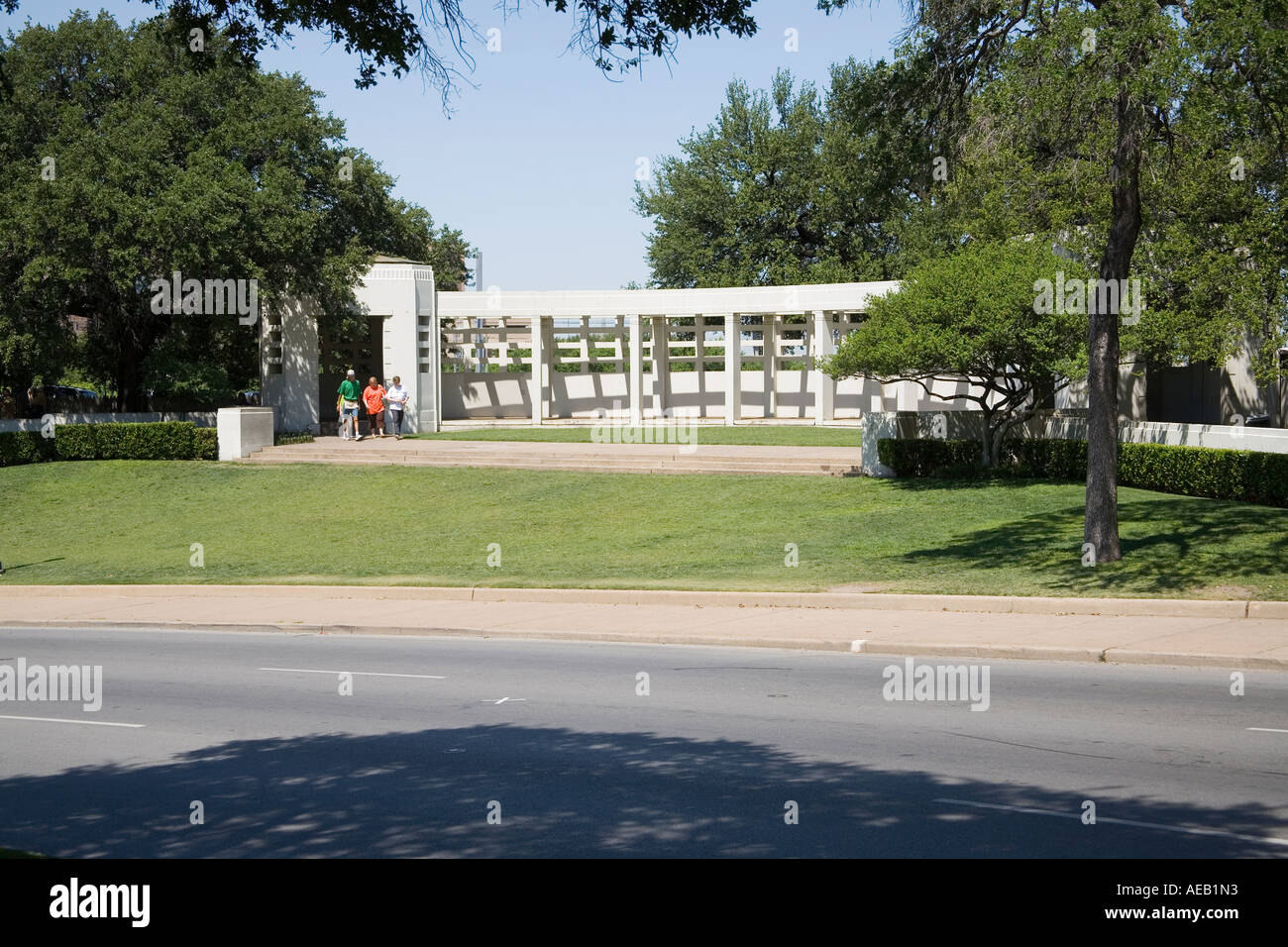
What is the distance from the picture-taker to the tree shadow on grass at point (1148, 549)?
16.0 metres

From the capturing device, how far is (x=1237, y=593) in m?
14.8

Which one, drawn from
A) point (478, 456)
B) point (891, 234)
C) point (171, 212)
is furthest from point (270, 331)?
point (891, 234)

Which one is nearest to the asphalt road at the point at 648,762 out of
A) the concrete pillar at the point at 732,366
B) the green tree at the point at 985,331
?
the green tree at the point at 985,331

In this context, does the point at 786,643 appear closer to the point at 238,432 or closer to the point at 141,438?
the point at 238,432

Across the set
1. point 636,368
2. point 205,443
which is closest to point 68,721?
point 205,443

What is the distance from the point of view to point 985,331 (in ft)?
80.9

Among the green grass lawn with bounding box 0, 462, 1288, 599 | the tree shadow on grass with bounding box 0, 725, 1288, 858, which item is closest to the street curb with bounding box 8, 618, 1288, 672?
the green grass lawn with bounding box 0, 462, 1288, 599

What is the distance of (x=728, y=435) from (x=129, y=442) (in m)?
16.5

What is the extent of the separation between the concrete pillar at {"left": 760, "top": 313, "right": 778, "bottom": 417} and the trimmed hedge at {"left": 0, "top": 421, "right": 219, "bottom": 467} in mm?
18749

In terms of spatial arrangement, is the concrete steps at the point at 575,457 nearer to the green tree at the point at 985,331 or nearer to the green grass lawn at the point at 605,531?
the green grass lawn at the point at 605,531

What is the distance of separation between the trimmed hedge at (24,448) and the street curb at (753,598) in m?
15.5

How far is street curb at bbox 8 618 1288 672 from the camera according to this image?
471 inches

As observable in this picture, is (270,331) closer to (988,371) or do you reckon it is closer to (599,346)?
(599,346)

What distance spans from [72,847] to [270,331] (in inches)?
1364
